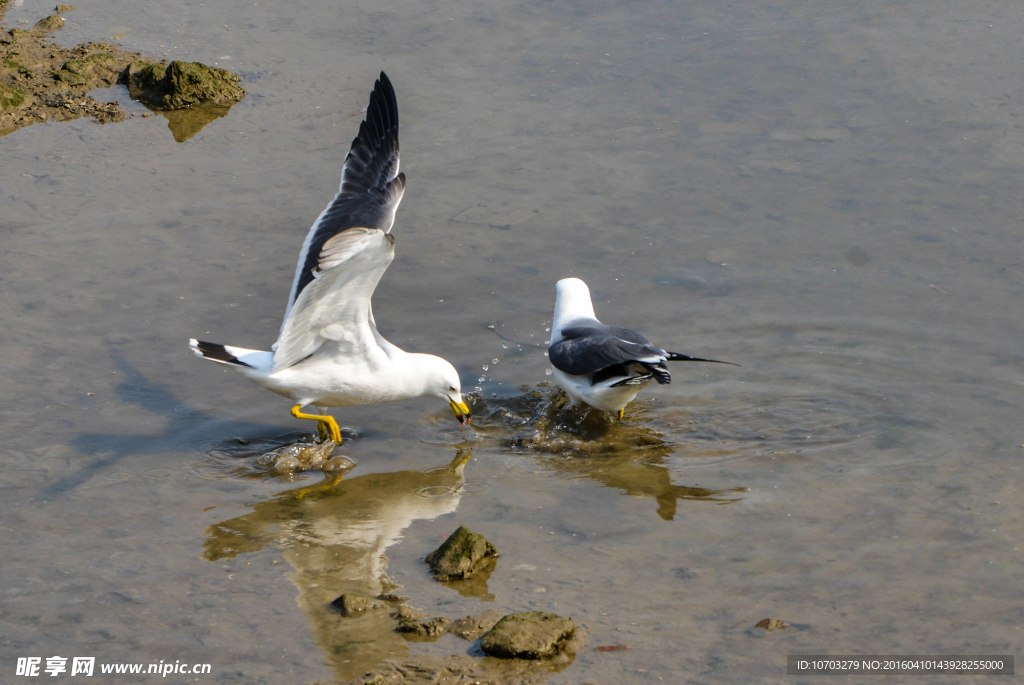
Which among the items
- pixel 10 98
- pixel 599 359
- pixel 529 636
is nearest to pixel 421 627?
pixel 529 636

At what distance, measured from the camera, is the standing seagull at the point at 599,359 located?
5613mm

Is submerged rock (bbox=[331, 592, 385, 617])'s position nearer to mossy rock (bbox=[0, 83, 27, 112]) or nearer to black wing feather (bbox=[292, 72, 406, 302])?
black wing feather (bbox=[292, 72, 406, 302])

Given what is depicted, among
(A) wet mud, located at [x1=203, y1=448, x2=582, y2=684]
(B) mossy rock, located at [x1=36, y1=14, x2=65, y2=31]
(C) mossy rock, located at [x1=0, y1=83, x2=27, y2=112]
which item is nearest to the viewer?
A: (A) wet mud, located at [x1=203, y1=448, x2=582, y2=684]

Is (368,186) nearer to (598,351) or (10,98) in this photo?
(598,351)

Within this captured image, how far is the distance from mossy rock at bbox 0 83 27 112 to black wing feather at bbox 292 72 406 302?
189 inches

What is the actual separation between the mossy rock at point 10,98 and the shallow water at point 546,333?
0.68m

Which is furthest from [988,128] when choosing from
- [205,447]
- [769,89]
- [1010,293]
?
[205,447]

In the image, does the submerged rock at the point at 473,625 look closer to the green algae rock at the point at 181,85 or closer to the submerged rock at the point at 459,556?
the submerged rock at the point at 459,556

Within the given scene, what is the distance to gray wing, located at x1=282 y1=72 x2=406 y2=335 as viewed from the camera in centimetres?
585

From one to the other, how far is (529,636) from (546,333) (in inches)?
135

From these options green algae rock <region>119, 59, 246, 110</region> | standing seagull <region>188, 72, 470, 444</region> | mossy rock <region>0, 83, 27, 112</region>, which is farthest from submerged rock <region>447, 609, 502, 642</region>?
mossy rock <region>0, 83, 27, 112</region>

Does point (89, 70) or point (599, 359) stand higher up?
point (89, 70)

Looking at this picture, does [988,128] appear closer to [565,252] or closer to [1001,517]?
[565,252]

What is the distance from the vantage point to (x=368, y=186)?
6352 mm
